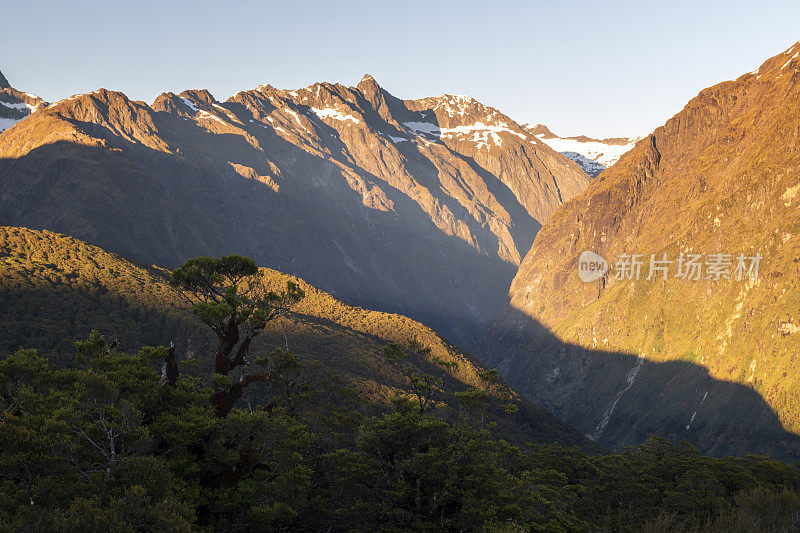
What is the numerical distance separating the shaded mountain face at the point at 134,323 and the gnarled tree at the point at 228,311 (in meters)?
65.7

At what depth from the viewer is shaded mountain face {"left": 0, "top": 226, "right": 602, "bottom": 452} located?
396 feet

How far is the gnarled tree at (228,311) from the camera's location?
4166cm

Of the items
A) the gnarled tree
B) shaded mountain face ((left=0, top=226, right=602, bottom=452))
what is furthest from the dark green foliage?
shaded mountain face ((left=0, top=226, right=602, bottom=452))

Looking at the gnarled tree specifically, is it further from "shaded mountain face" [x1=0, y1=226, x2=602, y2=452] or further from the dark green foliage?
"shaded mountain face" [x1=0, y1=226, x2=602, y2=452]

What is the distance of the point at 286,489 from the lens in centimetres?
3984

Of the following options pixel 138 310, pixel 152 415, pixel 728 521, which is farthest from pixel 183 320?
pixel 728 521

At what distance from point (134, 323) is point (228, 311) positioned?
360 feet

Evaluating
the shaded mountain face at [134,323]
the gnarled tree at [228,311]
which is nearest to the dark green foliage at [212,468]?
the gnarled tree at [228,311]

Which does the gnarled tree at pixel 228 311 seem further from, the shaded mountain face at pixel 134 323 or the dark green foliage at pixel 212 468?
the shaded mountain face at pixel 134 323

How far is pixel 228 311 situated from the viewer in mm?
41719

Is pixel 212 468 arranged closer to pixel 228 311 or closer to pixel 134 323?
pixel 228 311

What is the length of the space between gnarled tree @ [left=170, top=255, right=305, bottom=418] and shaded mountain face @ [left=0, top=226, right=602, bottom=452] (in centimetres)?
6569

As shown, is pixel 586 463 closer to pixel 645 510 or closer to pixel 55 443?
pixel 645 510

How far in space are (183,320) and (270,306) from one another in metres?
106
